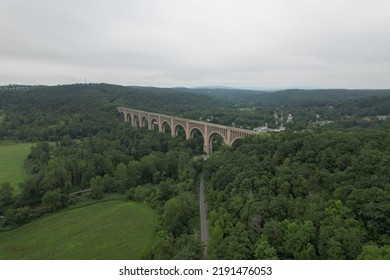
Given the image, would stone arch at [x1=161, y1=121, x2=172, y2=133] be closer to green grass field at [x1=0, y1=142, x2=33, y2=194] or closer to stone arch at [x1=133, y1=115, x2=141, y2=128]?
stone arch at [x1=133, y1=115, x2=141, y2=128]

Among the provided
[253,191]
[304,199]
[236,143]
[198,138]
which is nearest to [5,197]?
[253,191]

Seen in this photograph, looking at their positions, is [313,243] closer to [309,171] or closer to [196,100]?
[309,171]

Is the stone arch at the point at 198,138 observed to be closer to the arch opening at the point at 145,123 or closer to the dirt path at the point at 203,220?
the dirt path at the point at 203,220

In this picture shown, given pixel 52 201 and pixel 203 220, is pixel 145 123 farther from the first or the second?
pixel 203 220

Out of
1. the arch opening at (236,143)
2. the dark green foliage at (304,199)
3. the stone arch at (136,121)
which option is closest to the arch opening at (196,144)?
the arch opening at (236,143)

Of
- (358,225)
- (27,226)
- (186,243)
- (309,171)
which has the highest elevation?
(309,171)

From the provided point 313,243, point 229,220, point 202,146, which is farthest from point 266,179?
point 202,146
